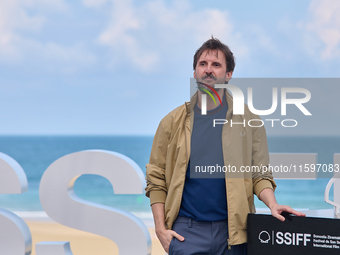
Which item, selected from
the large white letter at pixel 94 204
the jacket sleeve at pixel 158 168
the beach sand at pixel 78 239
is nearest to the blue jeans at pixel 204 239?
the jacket sleeve at pixel 158 168

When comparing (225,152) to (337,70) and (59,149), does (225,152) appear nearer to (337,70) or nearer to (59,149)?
(337,70)

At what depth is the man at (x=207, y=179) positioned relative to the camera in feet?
7.03

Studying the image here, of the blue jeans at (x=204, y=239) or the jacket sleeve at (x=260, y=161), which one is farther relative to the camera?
the jacket sleeve at (x=260, y=161)

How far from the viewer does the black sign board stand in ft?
6.62

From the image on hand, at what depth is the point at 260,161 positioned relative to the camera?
2258mm

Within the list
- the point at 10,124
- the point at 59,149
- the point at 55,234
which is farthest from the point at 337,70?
the point at 10,124

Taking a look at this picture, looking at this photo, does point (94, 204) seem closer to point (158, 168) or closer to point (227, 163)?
point (158, 168)

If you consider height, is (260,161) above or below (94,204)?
above

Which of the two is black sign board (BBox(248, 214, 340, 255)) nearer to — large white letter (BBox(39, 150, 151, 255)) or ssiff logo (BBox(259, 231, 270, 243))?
ssiff logo (BBox(259, 231, 270, 243))

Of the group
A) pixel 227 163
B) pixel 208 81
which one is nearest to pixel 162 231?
pixel 227 163

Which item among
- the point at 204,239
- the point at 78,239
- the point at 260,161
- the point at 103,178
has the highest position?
the point at 103,178

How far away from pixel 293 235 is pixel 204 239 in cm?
39

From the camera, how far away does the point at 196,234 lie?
84.8 inches

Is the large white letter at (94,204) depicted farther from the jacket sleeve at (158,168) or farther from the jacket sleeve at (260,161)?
the jacket sleeve at (260,161)
